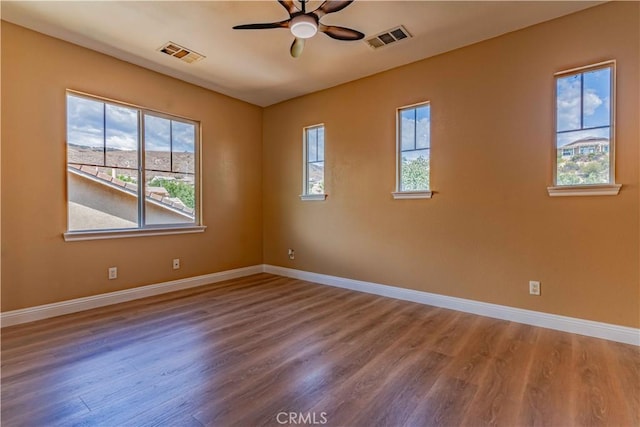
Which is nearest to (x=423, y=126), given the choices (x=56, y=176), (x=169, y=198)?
(x=169, y=198)

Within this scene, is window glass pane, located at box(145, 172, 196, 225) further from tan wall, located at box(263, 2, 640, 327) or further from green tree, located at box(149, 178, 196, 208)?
tan wall, located at box(263, 2, 640, 327)

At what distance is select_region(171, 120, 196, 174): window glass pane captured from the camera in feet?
13.9

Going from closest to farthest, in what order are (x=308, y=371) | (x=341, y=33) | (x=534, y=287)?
(x=308, y=371)
(x=341, y=33)
(x=534, y=287)

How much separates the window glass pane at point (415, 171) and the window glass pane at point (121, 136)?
3.35 m

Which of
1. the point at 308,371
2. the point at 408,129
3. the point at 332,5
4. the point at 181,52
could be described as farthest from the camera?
the point at 408,129

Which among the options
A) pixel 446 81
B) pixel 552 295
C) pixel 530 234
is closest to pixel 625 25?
pixel 446 81

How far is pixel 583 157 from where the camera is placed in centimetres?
272

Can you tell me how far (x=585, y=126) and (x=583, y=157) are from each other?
0.27 meters

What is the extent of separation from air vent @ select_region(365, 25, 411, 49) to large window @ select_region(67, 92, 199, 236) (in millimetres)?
2724

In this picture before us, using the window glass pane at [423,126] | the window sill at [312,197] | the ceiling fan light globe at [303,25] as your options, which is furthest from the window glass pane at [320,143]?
the ceiling fan light globe at [303,25]

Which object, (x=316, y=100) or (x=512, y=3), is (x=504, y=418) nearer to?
(x=512, y=3)

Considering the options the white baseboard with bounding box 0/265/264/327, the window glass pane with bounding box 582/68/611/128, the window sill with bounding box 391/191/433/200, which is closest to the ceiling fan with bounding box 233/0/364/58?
the window sill with bounding box 391/191/433/200

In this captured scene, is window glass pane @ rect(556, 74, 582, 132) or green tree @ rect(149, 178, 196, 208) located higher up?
window glass pane @ rect(556, 74, 582, 132)

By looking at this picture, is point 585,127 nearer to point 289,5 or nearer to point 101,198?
point 289,5
